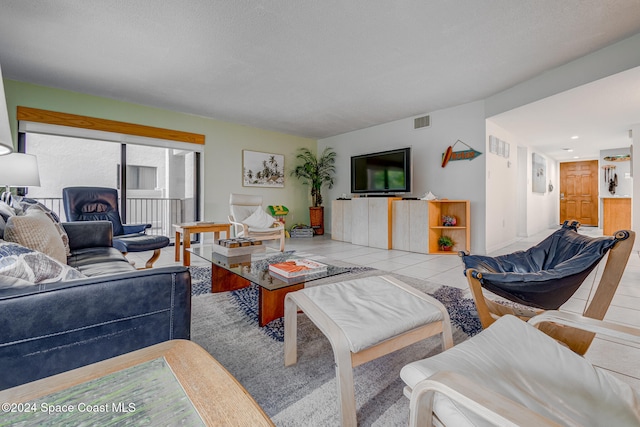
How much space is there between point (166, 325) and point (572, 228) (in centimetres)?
248

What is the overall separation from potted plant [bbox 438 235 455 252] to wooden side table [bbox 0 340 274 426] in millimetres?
4396

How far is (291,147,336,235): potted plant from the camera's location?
21.6 feet

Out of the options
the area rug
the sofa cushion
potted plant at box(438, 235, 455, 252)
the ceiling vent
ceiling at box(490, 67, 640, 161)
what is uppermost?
the ceiling vent

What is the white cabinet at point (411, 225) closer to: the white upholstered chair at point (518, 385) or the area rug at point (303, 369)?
the area rug at point (303, 369)

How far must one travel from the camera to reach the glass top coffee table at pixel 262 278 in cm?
176

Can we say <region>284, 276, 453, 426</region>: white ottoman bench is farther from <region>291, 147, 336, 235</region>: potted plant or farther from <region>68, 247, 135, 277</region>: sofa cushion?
<region>291, 147, 336, 235</region>: potted plant

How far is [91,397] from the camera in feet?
1.85

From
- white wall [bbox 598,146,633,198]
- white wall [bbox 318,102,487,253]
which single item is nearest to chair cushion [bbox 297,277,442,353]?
white wall [bbox 318,102,487,253]

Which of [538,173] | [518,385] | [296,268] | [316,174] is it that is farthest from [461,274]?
[538,173]

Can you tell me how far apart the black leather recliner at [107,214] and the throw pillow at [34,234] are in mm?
1301

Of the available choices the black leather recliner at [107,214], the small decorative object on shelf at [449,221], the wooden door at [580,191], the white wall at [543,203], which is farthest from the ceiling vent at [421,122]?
the wooden door at [580,191]

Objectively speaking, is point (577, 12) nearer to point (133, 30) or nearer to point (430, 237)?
point (430, 237)

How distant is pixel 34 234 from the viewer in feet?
4.72

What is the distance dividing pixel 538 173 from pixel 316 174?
5141 millimetres
